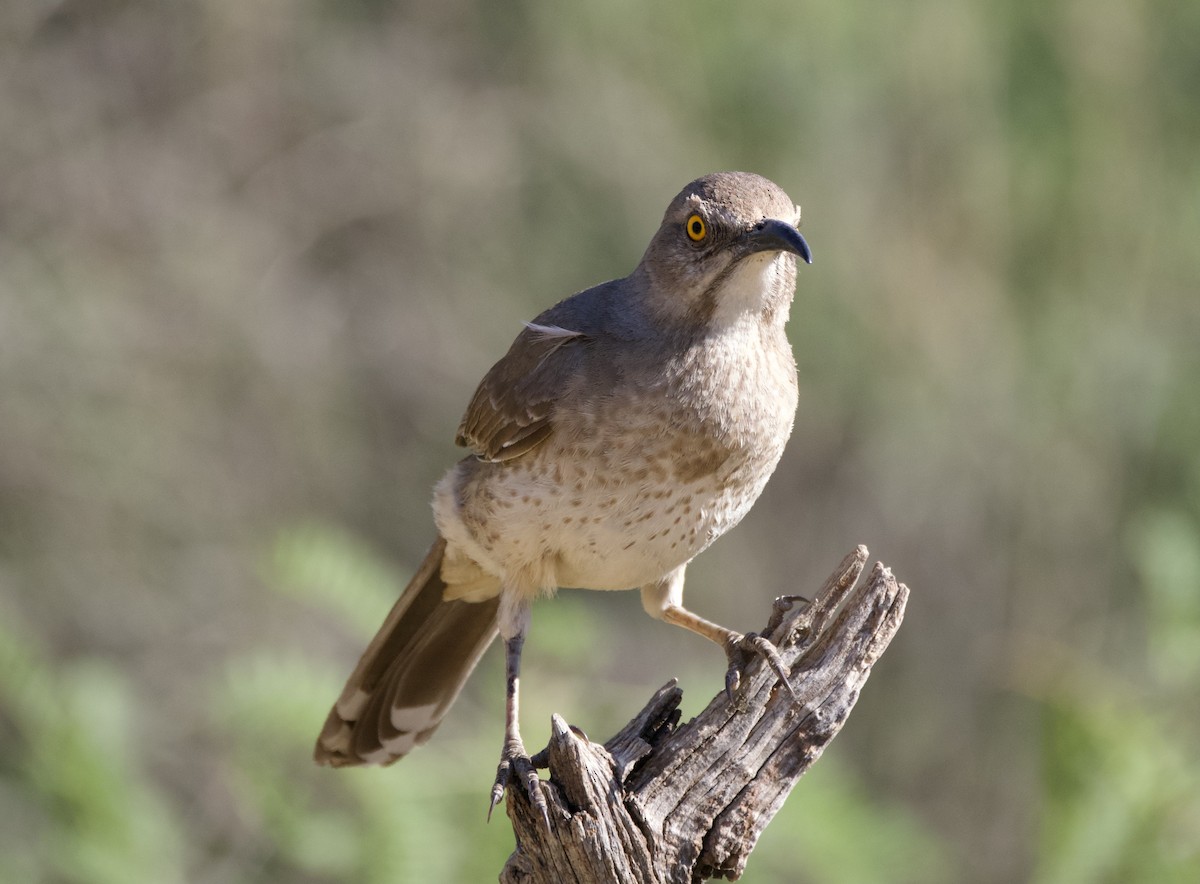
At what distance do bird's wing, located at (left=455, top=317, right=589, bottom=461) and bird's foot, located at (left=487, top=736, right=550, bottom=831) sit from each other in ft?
2.95

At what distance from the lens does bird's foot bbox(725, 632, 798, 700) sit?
3.73 m

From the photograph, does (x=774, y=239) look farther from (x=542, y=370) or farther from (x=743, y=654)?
(x=743, y=654)

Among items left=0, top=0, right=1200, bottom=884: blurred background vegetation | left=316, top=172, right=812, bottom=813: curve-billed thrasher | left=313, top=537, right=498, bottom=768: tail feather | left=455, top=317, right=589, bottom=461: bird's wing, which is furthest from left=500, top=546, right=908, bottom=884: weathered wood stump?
left=0, top=0, right=1200, bottom=884: blurred background vegetation

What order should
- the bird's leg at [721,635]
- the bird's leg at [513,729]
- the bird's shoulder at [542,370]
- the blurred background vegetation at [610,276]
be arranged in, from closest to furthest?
the bird's leg at [513,729], the bird's leg at [721,635], the bird's shoulder at [542,370], the blurred background vegetation at [610,276]

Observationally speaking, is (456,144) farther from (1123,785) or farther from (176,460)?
(1123,785)

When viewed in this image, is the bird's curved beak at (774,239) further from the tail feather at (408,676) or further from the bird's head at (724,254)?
the tail feather at (408,676)

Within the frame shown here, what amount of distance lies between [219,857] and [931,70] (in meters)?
5.59

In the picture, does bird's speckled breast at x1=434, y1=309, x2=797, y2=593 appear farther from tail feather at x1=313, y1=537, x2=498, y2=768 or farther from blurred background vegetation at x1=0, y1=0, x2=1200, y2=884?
blurred background vegetation at x1=0, y1=0, x2=1200, y2=884

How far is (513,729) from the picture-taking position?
13.9ft

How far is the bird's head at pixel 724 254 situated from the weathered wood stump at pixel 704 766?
2.88 feet

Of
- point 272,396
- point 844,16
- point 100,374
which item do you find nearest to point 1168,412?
point 844,16

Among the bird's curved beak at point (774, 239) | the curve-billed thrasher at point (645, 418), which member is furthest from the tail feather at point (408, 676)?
the bird's curved beak at point (774, 239)

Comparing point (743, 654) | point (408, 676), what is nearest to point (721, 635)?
point (743, 654)

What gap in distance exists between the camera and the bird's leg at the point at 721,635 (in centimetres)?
376
